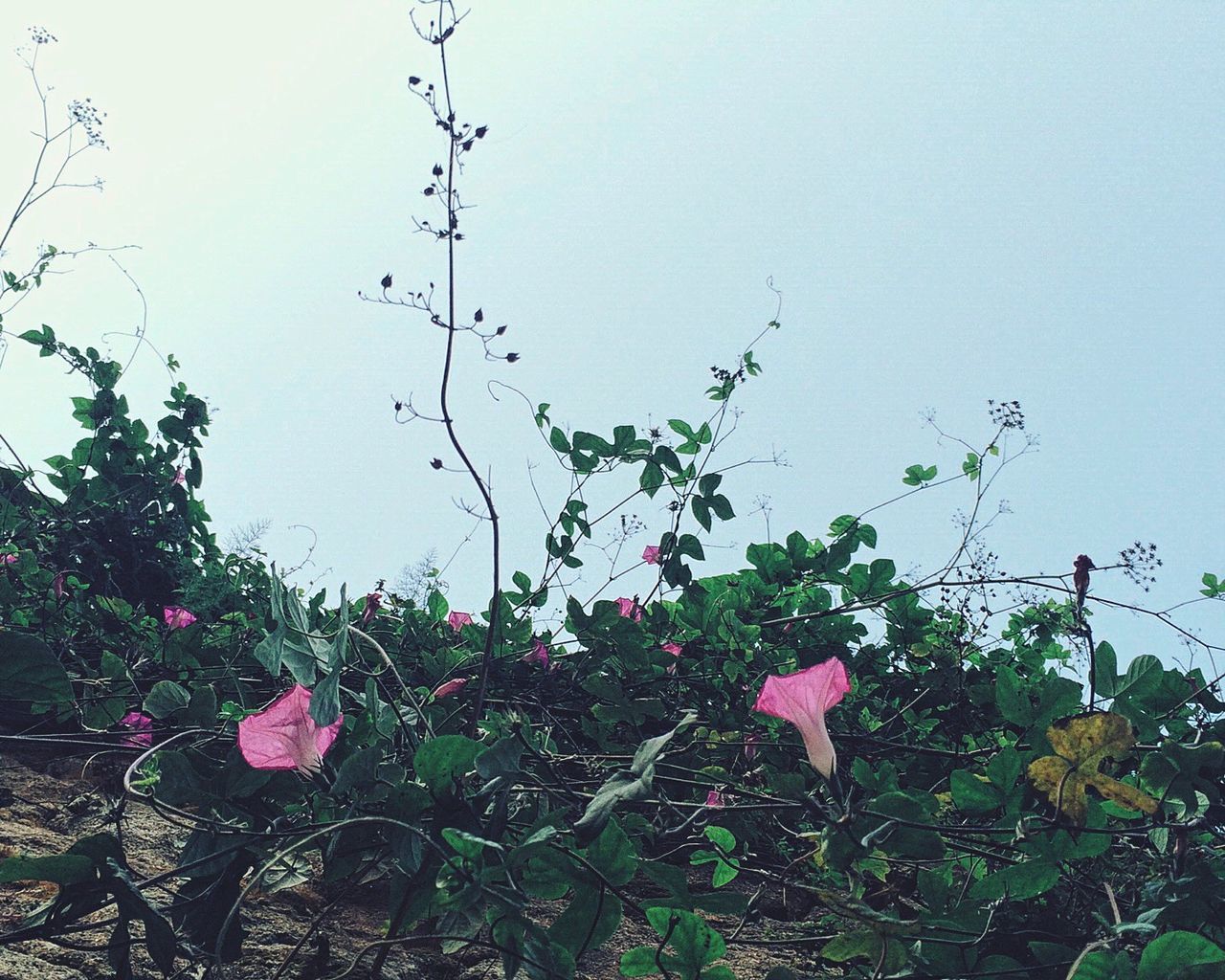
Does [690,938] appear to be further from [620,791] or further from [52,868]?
[52,868]

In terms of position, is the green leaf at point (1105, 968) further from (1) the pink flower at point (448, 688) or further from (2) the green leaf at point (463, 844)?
(1) the pink flower at point (448, 688)

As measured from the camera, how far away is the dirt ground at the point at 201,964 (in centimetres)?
105

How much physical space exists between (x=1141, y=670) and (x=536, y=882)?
3.42ft

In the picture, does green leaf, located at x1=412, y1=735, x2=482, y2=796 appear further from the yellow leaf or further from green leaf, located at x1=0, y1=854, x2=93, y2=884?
the yellow leaf

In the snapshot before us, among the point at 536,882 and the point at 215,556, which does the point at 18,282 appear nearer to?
the point at 215,556

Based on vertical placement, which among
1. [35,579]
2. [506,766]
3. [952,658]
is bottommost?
[506,766]

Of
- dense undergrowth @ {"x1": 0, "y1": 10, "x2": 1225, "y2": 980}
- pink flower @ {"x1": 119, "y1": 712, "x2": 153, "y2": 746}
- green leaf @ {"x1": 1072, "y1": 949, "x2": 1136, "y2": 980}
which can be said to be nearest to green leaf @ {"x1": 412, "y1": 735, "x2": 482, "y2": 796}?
dense undergrowth @ {"x1": 0, "y1": 10, "x2": 1225, "y2": 980}

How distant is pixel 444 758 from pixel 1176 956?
0.76 meters

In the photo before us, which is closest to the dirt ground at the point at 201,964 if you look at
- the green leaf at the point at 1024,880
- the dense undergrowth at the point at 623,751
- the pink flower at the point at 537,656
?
the dense undergrowth at the point at 623,751

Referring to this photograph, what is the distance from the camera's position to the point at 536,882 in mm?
1002

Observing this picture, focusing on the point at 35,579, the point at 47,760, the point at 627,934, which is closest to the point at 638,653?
the point at 627,934

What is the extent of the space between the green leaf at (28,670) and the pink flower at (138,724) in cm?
95

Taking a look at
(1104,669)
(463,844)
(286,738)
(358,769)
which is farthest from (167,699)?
(1104,669)

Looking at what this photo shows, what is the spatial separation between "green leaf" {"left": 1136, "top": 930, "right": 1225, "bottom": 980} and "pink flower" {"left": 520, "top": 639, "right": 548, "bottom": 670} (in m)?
1.41
